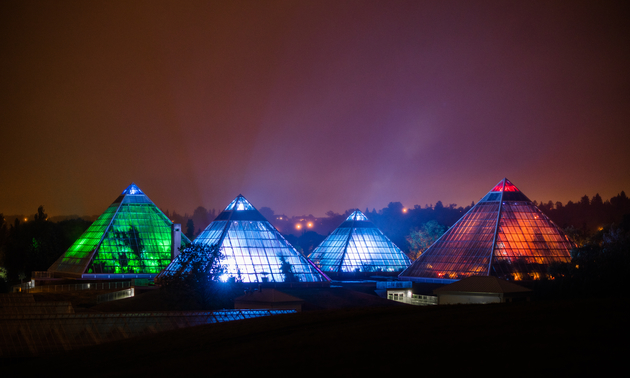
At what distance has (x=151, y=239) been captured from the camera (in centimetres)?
7394

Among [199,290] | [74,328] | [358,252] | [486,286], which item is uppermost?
[358,252]

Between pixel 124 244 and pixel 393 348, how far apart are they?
60.0 m

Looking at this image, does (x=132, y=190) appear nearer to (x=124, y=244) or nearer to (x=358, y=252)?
(x=124, y=244)

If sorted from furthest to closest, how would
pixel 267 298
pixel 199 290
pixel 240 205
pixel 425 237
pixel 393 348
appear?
pixel 425 237, pixel 240 205, pixel 199 290, pixel 267 298, pixel 393 348

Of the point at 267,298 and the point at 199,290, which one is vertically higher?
the point at 199,290

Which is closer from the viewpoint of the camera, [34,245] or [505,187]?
[505,187]

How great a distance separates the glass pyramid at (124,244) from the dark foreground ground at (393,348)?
43.7 m

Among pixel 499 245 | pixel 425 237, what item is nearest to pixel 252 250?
pixel 499 245

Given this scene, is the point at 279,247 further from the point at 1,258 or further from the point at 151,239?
the point at 1,258

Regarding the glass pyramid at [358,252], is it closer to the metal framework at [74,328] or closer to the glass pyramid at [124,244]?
the glass pyramid at [124,244]

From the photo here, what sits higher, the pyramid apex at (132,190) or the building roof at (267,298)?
the pyramid apex at (132,190)

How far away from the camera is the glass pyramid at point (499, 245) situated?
6197 cm

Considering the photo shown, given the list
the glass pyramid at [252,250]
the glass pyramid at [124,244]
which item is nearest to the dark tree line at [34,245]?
the glass pyramid at [124,244]

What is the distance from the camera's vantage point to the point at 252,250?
60.8 metres
